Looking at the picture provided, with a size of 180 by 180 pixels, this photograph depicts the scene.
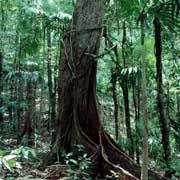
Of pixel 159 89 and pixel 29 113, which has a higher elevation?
pixel 159 89

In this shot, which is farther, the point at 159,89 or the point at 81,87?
the point at 81,87

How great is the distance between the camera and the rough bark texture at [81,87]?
14.8 feet

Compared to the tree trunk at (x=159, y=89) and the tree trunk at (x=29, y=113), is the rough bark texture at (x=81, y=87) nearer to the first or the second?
the tree trunk at (x=159, y=89)

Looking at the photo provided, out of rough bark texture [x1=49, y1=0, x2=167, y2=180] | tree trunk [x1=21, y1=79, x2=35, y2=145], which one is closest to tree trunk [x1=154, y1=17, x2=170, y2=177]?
rough bark texture [x1=49, y1=0, x2=167, y2=180]

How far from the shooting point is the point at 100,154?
4.22 meters

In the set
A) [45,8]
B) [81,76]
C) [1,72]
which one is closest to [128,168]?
[81,76]

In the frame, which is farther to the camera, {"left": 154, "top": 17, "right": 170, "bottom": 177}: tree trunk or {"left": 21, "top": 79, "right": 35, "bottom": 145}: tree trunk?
{"left": 21, "top": 79, "right": 35, "bottom": 145}: tree trunk

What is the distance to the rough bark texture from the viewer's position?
450cm

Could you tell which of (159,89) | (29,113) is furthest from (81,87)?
(29,113)

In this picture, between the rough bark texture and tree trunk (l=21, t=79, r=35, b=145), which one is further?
tree trunk (l=21, t=79, r=35, b=145)

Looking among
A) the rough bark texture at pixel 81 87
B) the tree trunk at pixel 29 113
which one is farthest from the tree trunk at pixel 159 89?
the tree trunk at pixel 29 113

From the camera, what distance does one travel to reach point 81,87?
4707 mm

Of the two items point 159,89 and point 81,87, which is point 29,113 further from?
point 159,89

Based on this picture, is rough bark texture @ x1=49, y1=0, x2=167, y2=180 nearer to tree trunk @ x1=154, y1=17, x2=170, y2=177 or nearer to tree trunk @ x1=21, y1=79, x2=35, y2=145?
tree trunk @ x1=154, y1=17, x2=170, y2=177
